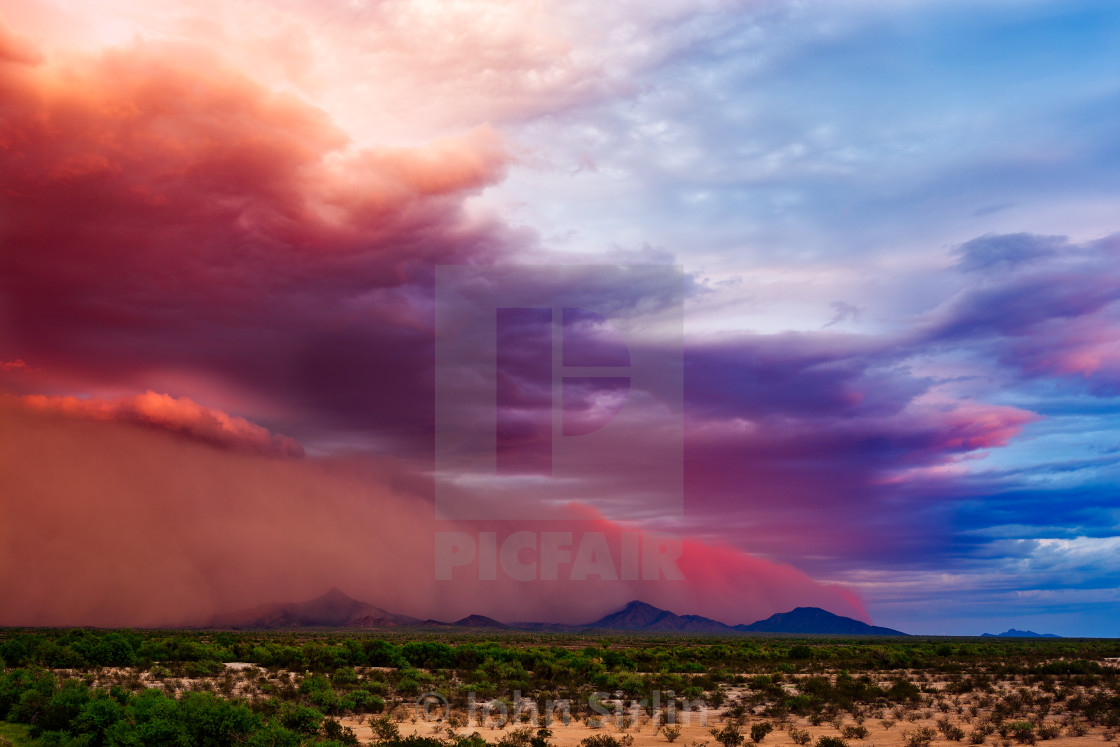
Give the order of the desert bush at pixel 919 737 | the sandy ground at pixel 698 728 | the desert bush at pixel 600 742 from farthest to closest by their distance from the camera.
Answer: the sandy ground at pixel 698 728
the desert bush at pixel 919 737
the desert bush at pixel 600 742

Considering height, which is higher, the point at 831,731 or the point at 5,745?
the point at 5,745

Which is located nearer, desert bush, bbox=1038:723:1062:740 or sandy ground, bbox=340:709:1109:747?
sandy ground, bbox=340:709:1109:747

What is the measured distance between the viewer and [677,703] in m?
36.8

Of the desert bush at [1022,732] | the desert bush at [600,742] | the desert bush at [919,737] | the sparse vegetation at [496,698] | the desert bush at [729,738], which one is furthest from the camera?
the desert bush at [1022,732]

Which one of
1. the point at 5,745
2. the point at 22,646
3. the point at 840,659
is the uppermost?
the point at 5,745

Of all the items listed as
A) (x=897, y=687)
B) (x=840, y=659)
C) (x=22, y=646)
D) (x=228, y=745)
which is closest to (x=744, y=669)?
(x=840, y=659)

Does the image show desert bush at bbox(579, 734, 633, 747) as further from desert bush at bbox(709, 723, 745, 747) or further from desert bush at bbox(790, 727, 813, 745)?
desert bush at bbox(790, 727, 813, 745)

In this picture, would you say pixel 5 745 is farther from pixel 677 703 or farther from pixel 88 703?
pixel 677 703

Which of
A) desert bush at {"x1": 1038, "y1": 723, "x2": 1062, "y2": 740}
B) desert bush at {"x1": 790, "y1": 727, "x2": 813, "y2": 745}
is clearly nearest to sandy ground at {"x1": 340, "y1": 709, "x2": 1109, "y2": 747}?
desert bush at {"x1": 790, "y1": 727, "x2": 813, "y2": 745}

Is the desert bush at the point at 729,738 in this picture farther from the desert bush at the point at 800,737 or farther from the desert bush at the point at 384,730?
the desert bush at the point at 384,730

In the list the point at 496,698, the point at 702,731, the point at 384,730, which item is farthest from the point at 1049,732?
the point at 384,730

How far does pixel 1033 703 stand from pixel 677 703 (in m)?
17.2

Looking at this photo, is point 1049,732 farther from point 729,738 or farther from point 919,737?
point 729,738

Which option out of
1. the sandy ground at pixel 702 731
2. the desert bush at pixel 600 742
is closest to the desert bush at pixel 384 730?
the sandy ground at pixel 702 731
